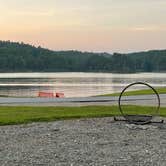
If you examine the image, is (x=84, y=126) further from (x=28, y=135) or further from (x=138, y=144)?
(x=138, y=144)

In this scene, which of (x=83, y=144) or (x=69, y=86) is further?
(x=69, y=86)

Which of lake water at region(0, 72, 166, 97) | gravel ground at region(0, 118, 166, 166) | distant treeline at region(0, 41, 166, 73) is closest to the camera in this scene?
gravel ground at region(0, 118, 166, 166)

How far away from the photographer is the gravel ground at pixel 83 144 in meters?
9.38

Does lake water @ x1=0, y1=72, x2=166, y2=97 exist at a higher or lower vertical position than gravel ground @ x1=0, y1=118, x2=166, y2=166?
lower

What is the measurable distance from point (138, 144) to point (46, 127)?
3503 mm

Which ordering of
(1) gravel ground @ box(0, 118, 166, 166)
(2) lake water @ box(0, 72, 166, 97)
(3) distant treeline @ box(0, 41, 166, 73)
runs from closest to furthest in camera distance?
(1) gravel ground @ box(0, 118, 166, 166) < (2) lake water @ box(0, 72, 166, 97) < (3) distant treeline @ box(0, 41, 166, 73)

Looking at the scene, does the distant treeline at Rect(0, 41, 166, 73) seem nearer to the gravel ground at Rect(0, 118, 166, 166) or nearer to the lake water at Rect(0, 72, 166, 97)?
the lake water at Rect(0, 72, 166, 97)

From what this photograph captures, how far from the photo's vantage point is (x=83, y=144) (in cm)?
1120

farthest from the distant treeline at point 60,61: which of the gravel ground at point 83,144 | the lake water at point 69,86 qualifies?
the gravel ground at point 83,144

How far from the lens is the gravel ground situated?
9375mm

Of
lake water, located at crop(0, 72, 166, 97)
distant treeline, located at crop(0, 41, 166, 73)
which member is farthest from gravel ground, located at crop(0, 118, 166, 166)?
distant treeline, located at crop(0, 41, 166, 73)

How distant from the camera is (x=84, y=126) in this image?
14.0 m

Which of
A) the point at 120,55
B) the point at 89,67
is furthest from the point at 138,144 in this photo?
the point at 89,67

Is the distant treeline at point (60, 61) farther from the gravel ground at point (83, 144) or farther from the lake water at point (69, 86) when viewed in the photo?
the gravel ground at point (83, 144)
